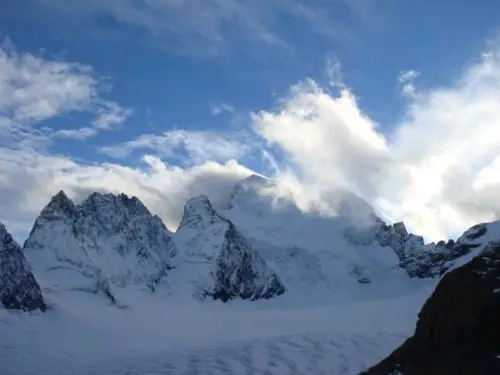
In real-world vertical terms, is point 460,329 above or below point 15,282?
below

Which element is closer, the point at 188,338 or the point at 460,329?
the point at 460,329

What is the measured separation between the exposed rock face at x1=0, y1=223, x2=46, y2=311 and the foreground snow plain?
3.18m

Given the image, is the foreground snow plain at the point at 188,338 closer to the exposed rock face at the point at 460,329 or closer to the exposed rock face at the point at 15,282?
the exposed rock face at the point at 15,282

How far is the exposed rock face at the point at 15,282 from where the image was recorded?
504 feet

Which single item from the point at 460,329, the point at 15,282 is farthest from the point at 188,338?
the point at 460,329

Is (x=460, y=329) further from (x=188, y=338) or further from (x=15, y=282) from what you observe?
(x=15, y=282)

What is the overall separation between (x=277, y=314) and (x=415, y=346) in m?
158

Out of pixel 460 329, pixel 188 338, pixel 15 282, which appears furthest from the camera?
pixel 15 282

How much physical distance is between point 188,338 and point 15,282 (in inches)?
1721

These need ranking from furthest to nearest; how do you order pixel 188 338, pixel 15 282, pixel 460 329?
pixel 15 282, pixel 188 338, pixel 460 329

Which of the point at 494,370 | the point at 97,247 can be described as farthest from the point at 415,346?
the point at 97,247

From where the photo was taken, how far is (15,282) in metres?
155

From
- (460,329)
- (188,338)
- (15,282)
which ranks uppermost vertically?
(15,282)

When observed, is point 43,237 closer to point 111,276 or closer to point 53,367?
point 111,276
